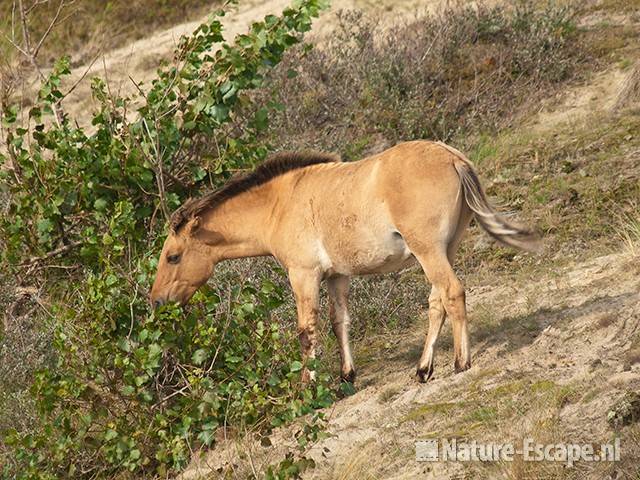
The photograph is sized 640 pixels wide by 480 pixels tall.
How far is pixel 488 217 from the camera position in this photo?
750 centimetres

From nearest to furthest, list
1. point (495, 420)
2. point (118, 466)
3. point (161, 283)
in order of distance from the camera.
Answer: point (495, 420) < point (118, 466) < point (161, 283)

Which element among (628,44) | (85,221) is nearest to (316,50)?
(628,44)

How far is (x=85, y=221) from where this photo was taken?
921 centimetres

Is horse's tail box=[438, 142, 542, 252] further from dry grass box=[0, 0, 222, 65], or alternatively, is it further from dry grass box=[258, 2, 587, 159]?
dry grass box=[0, 0, 222, 65]

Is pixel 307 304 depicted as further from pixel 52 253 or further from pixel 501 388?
pixel 52 253

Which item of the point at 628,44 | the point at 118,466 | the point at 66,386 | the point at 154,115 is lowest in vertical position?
the point at 628,44

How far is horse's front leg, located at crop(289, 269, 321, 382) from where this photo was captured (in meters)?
8.05

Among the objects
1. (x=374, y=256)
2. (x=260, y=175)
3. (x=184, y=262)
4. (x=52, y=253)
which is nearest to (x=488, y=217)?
(x=374, y=256)

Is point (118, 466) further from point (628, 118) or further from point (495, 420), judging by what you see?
point (628, 118)

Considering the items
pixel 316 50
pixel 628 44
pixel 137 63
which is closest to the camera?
pixel 628 44

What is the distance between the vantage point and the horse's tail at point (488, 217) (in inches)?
294

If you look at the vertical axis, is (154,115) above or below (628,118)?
above

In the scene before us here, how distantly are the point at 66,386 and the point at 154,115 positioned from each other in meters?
2.39

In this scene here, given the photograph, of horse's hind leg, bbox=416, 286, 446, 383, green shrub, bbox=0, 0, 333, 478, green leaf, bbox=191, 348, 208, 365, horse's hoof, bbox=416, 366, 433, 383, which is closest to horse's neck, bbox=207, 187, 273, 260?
green shrub, bbox=0, 0, 333, 478
